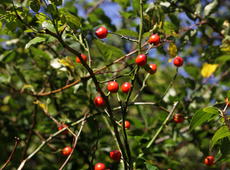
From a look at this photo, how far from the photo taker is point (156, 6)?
1.88 metres

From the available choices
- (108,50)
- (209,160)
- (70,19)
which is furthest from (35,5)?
(209,160)

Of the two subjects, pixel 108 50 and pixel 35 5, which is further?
pixel 108 50

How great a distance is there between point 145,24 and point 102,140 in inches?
56.1

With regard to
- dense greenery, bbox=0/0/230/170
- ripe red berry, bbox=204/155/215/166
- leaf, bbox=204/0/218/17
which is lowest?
ripe red berry, bbox=204/155/215/166

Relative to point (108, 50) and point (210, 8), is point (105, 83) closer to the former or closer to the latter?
point (108, 50)

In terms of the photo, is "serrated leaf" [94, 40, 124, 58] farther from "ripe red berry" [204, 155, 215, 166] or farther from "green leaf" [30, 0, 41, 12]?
"ripe red berry" [204, 155, 215, 166]

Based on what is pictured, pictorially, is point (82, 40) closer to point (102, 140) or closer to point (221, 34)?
point (221, 34)

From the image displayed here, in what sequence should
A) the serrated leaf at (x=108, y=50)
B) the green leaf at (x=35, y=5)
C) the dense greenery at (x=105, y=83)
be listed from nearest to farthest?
the green leaf at (x=35, y=5)
the dense greenery at (x=105, y=83)
the serrated leaf at (x=108, y=50)

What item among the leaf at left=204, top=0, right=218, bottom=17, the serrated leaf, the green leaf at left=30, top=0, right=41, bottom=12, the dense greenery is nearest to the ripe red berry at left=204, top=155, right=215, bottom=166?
the dense greenery

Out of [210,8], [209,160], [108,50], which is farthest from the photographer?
[210,8]

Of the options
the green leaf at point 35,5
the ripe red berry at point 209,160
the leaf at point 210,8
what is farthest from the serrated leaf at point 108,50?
the ripe red berry at point 209,160

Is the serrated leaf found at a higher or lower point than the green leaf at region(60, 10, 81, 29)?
higher

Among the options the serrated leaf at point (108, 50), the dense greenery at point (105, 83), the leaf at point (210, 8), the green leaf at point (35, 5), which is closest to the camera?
the green leaf at point (35, 5)

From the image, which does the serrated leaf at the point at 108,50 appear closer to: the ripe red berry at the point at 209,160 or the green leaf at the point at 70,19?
the green leaf at the point at 70,19
